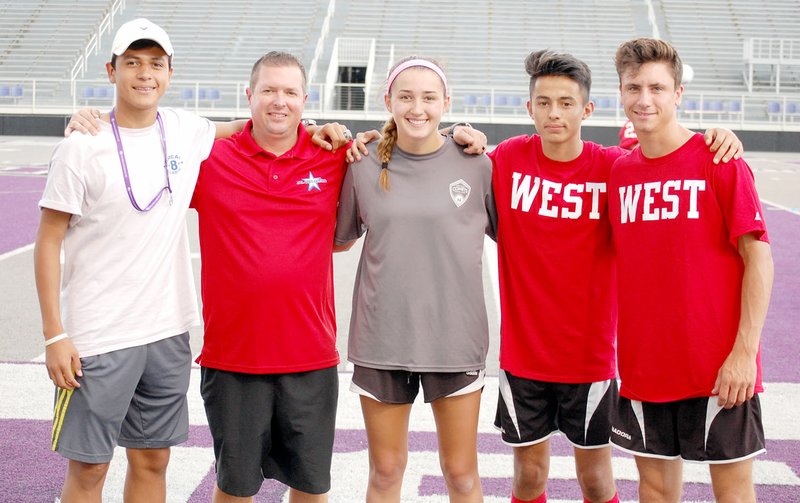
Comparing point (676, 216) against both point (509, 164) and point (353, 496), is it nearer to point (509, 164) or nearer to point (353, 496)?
point (509, 164)

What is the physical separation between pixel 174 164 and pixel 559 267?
1311mm

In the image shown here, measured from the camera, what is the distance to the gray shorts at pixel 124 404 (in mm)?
3219

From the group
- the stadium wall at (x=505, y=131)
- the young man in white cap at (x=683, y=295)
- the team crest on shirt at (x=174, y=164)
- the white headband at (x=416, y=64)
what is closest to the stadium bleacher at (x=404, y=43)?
the stadium wall at (x=505, y=131)

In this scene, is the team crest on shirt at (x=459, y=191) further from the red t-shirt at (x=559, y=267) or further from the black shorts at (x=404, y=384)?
the black shorts at (x=404, y=384)

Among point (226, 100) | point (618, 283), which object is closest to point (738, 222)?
point (618, 283)

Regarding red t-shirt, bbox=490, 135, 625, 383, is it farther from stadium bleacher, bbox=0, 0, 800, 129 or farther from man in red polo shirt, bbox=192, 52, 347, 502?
stadium bleacher, bbox=0, 0, 800, 129

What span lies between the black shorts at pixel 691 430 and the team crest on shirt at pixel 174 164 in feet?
5.33

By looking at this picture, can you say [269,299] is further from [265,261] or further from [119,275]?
[119,275]

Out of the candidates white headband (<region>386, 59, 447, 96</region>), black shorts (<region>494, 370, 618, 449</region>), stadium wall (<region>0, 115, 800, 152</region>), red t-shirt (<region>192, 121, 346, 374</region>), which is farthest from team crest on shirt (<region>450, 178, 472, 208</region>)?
stadium wall (<region>0, 115, 800, 152</region>)

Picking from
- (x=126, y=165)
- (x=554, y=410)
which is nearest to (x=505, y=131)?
(x=554, y=410)

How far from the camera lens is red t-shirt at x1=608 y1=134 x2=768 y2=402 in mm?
3109

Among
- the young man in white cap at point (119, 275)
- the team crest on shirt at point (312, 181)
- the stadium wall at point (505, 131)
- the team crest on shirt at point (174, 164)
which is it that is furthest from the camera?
the stadium wall at point (505, 131)

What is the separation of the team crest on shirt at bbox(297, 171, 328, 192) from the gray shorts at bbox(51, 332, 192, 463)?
65cm

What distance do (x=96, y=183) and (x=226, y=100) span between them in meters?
26.4
